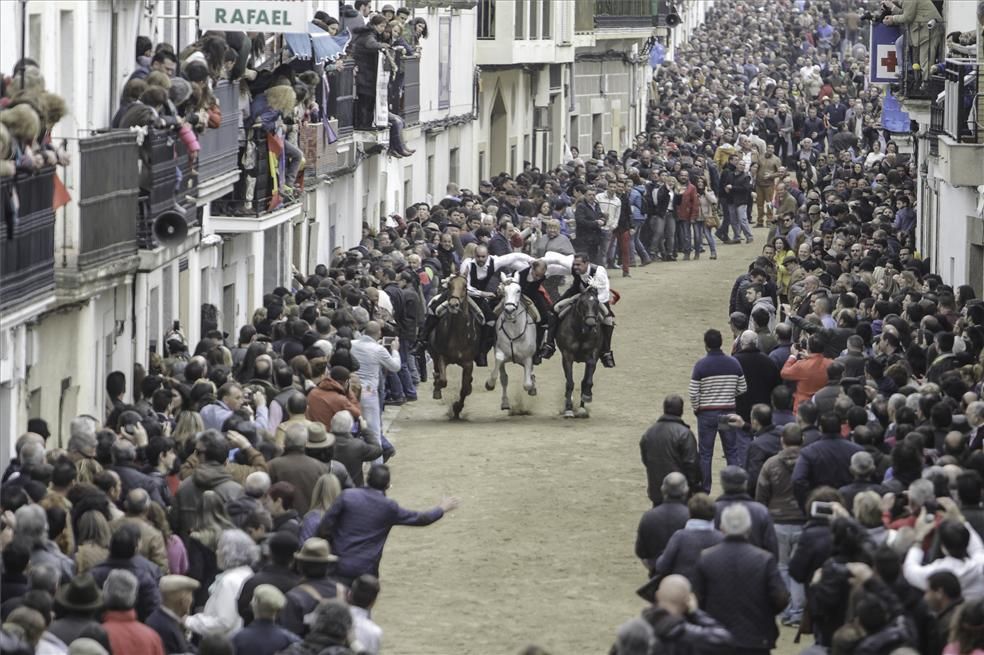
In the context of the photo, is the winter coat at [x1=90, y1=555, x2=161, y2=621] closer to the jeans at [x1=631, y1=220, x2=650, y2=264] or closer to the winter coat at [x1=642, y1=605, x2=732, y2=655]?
the winter coat at [x1=642, y1=605, x2=732, y2=655]

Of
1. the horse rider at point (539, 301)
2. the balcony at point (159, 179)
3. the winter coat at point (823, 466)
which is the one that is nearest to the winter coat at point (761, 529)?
the winter coat at point (823, 466)

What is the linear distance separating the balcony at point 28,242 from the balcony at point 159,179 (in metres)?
2.85

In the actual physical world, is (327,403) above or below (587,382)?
above

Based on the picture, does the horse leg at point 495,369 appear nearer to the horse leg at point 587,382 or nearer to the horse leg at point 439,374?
the horse leg at point 439,374

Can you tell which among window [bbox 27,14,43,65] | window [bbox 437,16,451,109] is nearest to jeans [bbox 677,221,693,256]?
window [bbox 437,16,451,109]

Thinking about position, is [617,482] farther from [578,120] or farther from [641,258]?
[578,120]

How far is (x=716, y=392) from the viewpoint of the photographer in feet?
77.9

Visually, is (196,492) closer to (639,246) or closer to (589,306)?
(589,306)

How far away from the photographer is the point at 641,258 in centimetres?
4597

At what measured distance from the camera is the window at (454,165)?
49531 mm

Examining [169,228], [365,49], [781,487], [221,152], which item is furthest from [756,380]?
[365,49]

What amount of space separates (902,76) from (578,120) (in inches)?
1096

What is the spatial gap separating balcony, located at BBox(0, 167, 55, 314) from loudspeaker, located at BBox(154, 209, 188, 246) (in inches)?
123

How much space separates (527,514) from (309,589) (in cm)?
955
